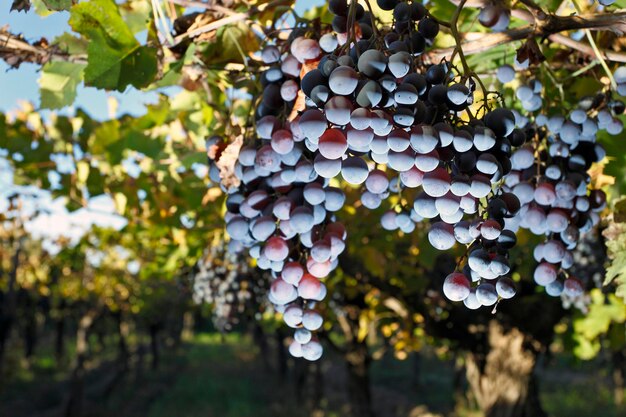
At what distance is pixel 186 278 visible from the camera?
5.07m

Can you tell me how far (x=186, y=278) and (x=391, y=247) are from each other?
212 cm

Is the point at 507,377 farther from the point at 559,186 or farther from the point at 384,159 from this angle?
the point at 384,159

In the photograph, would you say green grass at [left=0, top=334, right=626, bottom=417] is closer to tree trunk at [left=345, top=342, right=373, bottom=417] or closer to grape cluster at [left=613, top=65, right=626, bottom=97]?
tree trunk at [left=345, top=342, right=373, bottom=417]

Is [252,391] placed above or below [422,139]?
below

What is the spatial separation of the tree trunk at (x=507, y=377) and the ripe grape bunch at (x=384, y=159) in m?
4.05

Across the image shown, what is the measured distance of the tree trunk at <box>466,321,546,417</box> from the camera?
515 cm

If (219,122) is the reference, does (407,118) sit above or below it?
below

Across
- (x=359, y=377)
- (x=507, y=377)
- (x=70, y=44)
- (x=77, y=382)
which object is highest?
(x=70, y=44)

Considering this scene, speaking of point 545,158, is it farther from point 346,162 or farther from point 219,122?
point 219,122

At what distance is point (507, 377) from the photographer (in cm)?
522

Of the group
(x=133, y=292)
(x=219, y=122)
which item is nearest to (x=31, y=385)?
(x=133, y=292)

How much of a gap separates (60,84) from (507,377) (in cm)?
469

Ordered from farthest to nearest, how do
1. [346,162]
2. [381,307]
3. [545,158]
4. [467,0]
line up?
[381,307] → [545,158] → [467,0] → [346,162]

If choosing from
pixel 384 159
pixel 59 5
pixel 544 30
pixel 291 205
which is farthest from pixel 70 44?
pixel 544 30
